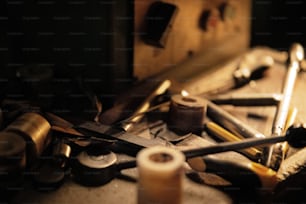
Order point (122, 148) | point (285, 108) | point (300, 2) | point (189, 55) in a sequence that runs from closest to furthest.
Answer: point (122, 148), point (285, 108), point (189, 55), point (300, 2)

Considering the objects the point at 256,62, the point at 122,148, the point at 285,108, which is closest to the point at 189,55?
the point at 256,62

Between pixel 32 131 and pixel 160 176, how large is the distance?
0.77 feet

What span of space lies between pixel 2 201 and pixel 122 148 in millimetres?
199

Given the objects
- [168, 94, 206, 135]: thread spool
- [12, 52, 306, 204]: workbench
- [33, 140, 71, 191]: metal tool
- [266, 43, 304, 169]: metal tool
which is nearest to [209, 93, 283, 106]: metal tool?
[266, 43, 304, 169]: metal tool

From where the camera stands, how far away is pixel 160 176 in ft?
1.41

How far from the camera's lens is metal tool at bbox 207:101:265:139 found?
668 millimetres

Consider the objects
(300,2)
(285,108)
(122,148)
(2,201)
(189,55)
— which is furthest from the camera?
(300,2)

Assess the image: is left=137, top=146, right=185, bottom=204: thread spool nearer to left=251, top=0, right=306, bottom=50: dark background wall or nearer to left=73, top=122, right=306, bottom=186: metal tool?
left=73, top=122, right=306, bottom=186: metal tool

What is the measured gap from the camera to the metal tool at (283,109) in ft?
1.95

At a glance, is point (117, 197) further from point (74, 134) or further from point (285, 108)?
point (285, 108)

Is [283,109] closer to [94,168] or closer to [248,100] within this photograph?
[248,100]

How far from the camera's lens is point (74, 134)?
0.63m

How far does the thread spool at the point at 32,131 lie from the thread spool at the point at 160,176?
0.19m

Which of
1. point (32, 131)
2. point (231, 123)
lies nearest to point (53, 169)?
point (32, 131)
